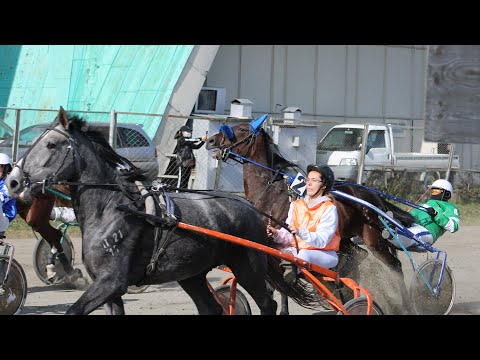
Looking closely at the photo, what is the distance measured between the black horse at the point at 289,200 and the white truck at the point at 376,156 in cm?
830

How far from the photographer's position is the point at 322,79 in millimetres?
24078

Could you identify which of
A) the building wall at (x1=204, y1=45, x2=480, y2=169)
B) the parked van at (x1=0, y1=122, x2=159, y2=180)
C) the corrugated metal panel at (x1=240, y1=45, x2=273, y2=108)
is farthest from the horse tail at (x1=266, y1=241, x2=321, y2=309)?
the corrugated metal panel at (x1=240, y1=45, x2=273, y2=108)

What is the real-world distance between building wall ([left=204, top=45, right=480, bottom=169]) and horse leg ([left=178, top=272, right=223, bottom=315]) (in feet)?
50.4

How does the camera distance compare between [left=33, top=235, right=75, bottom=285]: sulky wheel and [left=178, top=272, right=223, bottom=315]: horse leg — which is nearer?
[left=178, top=272, right=223, bottom=315]: horse leg

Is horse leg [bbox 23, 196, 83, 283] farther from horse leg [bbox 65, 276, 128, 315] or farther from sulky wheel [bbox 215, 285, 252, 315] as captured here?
horse leg [bbox 65, 276, 128, 315]

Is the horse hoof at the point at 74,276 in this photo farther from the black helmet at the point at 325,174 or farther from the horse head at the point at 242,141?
the black helmet at the point at 325,174

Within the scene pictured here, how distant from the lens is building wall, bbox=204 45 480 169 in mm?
22359

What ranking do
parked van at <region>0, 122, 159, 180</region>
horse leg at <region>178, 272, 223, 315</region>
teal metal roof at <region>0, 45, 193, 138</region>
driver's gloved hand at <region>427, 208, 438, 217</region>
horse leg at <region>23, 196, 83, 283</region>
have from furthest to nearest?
teal metal roof at <region>0, 45, 193, 138</region>, parked van at <region>0, 122, 159, 180</region>, horse leg at <region>23, 196, 83, 283</region>, driver's gloved hand at <region>427, 208, 438, 217</region>, horse leg at <region>178, 272, 223, 315</region>

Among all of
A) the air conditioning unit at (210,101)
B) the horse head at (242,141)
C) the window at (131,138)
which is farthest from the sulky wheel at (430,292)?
the air conditioning unit at (210,101)

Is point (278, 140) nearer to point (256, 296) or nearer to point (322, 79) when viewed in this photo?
point (322, 79)

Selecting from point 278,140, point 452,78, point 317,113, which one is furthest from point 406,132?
point 452,78

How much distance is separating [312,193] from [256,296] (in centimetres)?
95

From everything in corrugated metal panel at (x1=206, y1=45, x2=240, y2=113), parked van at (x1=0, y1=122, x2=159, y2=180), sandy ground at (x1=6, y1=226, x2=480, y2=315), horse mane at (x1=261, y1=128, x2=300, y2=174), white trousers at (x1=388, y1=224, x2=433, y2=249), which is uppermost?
corrugated metal panel at (x1=206, y1=45, x2=240, y2=113)

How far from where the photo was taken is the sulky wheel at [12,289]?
24.8 feet
